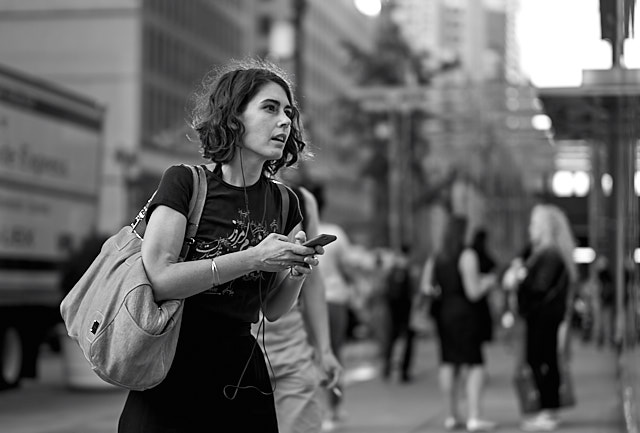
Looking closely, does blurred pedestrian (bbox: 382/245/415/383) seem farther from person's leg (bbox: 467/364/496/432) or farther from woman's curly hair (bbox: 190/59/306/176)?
woman's curly hair (bbox: 190/59/306/176)

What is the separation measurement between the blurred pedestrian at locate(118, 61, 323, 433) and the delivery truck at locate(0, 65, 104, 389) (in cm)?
1267

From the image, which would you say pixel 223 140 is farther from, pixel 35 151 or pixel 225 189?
pixel 35 151

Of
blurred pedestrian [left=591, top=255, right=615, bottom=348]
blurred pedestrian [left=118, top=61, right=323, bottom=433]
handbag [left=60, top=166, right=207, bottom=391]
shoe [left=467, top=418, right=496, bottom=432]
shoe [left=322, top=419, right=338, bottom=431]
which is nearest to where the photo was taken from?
handbag [left=60, top=166, right=207, bottom=391]

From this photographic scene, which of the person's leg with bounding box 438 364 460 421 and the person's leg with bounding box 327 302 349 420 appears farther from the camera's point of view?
the person's leg with bounding box 438 364 460 421

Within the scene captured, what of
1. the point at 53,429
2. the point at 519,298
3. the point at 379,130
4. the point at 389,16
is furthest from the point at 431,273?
the point at 389,16

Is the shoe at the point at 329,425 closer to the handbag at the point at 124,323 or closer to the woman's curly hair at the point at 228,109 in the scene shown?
the woman's curly hair at the point at 228,109

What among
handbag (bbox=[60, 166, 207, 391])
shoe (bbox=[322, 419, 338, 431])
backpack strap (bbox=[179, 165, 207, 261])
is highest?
backpack strap (bbox=[179, 165, 207, 261])

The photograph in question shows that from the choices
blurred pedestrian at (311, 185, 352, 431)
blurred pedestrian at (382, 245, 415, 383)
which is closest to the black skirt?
blurred pedestrian at (311, 185, 352, 431)

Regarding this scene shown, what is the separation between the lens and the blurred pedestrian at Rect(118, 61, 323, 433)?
11.8ft

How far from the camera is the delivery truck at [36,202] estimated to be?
16.5 m

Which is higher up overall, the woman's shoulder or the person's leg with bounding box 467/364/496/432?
the woman's shoulder

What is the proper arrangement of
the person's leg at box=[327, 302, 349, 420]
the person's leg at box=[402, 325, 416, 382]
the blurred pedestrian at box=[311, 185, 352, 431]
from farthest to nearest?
the person's leg at box=[402, 325, 416, 382]
the person's leg at box=[327, 302, 349, 420]
the blurred pedestrian at box=[311, 185, 352, 431]

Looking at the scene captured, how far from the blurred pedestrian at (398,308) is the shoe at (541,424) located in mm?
6251

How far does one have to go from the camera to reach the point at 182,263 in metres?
3.59
